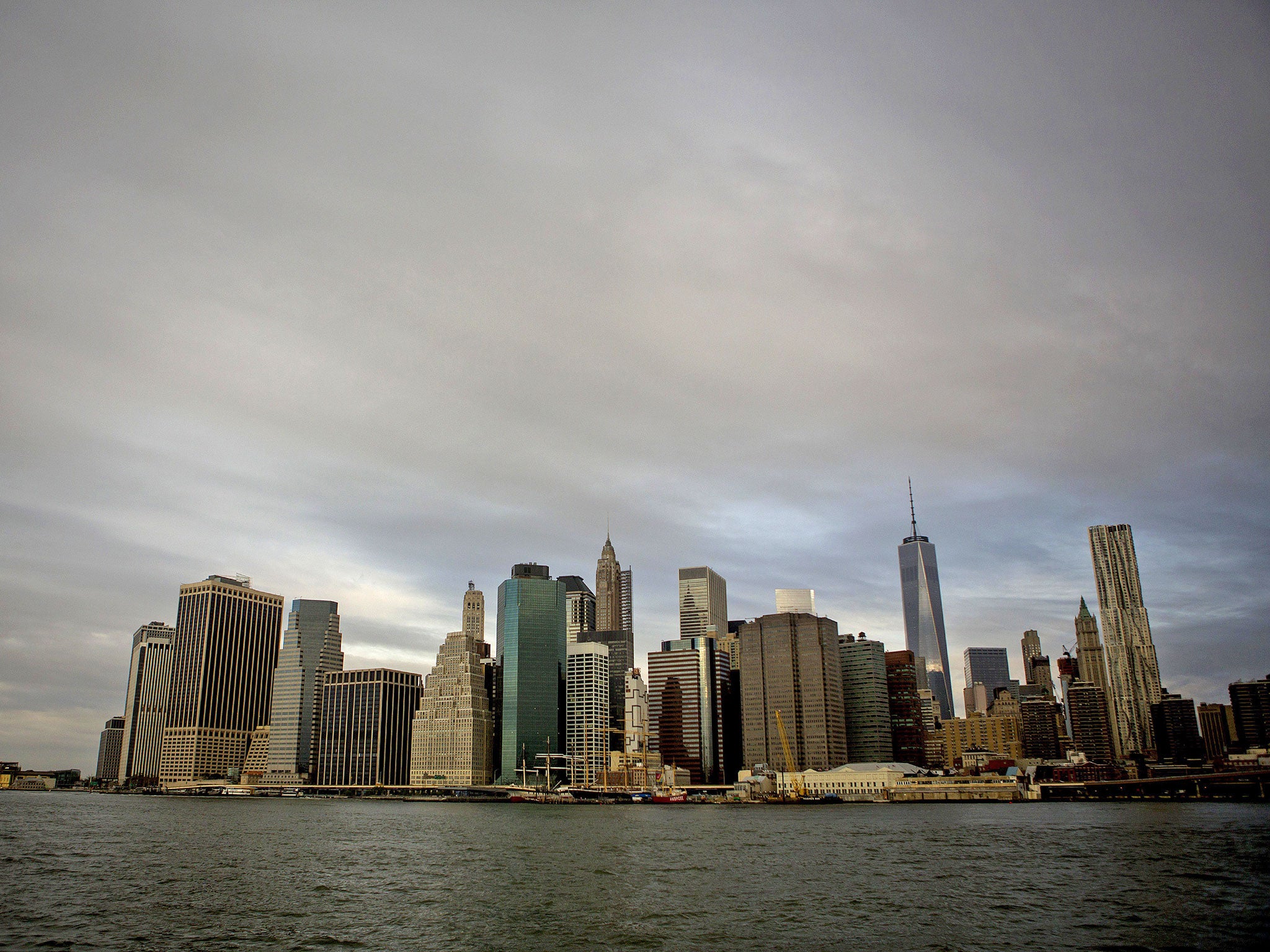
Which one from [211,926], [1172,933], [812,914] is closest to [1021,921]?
[1172,933]

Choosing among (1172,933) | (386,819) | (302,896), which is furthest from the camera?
(386,819)

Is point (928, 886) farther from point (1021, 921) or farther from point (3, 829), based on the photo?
point (3, 829)

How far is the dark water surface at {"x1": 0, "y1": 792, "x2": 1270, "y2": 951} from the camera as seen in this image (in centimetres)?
5238

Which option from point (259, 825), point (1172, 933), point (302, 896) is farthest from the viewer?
point (259, 825)

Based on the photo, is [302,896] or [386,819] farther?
[386,819]

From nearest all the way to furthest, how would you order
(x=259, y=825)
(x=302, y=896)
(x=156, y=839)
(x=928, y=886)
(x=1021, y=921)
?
(x=1021, y=921) < (x=302, y=896) < (x=928, y=886) < (x=156, y=839) < (x=259, y=825)

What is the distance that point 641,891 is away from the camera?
232 feet

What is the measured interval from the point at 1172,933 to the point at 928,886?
22734mm

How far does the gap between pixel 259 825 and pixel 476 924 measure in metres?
122

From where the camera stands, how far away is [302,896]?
6750 cm

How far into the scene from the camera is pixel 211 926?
180ft

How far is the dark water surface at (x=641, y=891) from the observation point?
52.4 m

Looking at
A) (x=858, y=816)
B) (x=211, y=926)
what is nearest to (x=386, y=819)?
(x=858, y=816)

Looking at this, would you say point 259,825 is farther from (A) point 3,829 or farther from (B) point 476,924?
(B) point 476,924
